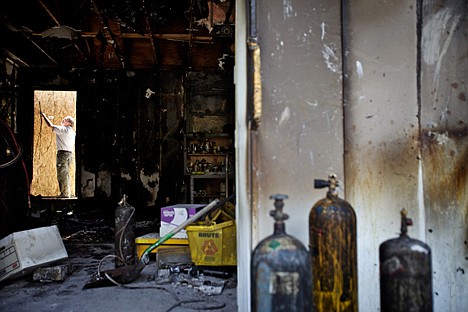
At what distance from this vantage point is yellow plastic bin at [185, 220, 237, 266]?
393 centimetres

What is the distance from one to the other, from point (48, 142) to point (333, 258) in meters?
9.75

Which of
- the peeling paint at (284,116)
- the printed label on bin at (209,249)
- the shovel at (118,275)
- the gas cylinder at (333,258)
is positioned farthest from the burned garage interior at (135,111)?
the gas cylinder at (333,258)

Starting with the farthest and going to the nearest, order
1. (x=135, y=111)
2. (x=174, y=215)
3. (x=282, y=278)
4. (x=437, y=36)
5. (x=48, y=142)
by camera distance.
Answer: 1. (x=48, y=142)
2. (x=135, y=111)
3. (x=174, y=215)
4. (x=437, y=36)
5. (x=282, y=278)

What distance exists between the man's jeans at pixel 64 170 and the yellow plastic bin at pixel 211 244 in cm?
591

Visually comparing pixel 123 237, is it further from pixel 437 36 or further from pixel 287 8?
pixel 437 36

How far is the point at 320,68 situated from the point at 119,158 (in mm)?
6599

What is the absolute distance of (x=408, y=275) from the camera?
175cm

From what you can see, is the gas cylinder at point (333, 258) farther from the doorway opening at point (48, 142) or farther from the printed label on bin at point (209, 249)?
the doorway opening at point (48, 142)

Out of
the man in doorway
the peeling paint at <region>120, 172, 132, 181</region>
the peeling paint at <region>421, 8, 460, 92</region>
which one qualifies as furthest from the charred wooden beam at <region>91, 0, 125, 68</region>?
the peeling paint at <region>421, 8, 460, 92</region>

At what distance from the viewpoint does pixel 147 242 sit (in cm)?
431

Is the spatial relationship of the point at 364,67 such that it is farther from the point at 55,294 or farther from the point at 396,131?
the point at 55,294

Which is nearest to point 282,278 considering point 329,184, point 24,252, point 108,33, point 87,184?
point 329,184

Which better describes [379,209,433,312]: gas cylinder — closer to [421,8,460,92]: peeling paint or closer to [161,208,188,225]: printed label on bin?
[421,8,460,92]: peeling paint

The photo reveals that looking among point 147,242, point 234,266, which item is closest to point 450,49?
point 234,266
